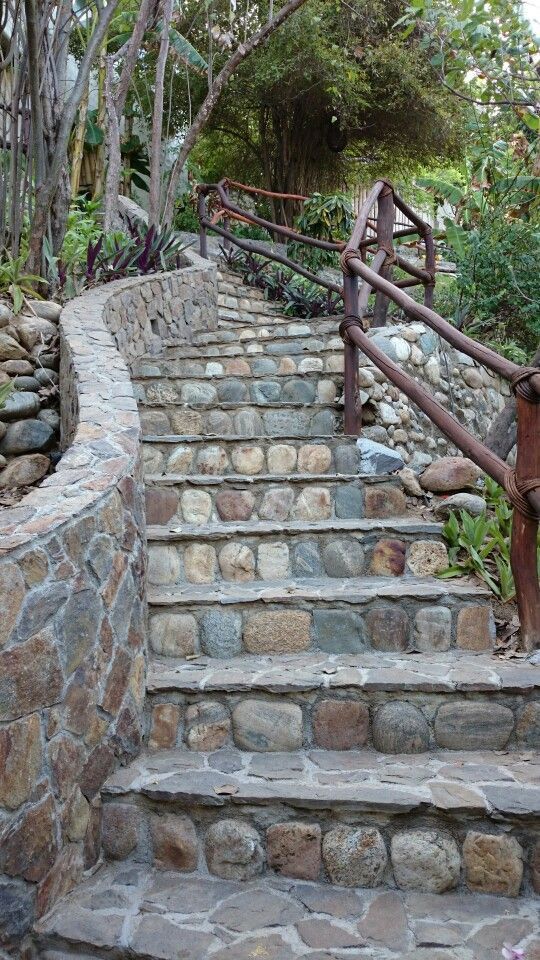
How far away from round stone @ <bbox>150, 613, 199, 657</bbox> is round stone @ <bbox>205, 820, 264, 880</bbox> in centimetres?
66

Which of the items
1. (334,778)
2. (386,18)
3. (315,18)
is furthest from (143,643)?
(386,18)

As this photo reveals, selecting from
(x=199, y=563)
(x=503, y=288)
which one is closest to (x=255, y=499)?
(x=199, y=563)

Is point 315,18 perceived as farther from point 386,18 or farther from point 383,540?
point 383,540

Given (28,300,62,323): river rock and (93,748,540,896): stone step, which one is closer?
(93,748,540,896): stone step

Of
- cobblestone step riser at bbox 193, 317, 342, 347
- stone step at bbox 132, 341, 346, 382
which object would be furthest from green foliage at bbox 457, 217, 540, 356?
stone step at bbox 132, 341, 346, 382

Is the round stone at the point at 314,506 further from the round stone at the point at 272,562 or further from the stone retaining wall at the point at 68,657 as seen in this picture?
the stone retaining wall at the point at 68,657

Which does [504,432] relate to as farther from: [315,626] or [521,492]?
[315,626]

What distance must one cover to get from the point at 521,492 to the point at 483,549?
51 centimetres

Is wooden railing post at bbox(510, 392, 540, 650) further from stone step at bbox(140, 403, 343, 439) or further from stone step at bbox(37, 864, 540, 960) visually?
stone step at bbox(140, 403, 343, 439)

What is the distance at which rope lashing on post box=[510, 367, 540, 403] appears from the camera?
2.30 meters

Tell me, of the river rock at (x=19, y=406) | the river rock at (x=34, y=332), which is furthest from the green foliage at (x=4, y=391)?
the river rock at (x=34, y=332)

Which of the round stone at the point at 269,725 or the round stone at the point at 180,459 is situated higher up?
the round stone at the point at 180,459

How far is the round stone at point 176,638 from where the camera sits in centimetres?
257

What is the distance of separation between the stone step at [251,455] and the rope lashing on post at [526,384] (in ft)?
3.98
